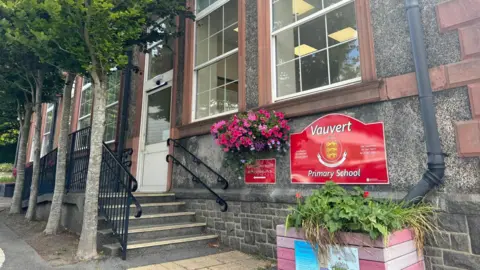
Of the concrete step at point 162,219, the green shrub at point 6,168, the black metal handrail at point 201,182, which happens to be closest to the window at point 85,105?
the black metal handrail at point 201,182

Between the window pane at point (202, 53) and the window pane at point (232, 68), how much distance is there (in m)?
0.70

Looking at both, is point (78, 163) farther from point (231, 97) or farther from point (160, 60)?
point (231, 97)

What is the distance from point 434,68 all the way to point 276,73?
211 cm

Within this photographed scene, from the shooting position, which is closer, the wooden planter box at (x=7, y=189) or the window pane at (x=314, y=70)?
the window pane at (x=314, y=70)

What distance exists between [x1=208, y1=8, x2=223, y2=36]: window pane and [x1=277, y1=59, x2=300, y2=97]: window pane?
6.17 ft

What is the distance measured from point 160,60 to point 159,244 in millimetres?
4592

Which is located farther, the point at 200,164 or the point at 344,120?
the point at 200,164

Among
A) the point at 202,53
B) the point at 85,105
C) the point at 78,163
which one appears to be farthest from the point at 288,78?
the point at 85,105

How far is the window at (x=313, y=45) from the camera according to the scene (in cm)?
374

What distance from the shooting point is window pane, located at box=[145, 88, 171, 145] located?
676cm

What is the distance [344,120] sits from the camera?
3.47m

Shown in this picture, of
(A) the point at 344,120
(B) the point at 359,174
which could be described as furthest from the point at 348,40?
(B) the point at 359,174

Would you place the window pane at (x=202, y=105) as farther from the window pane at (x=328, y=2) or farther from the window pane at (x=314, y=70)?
the window pane at (x=328, y=2)

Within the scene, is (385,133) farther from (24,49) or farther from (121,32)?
(24,49)
